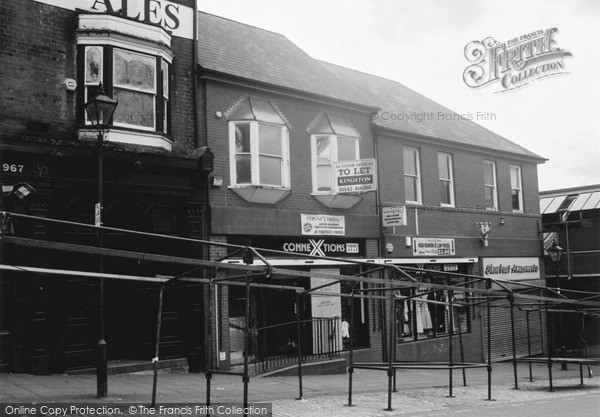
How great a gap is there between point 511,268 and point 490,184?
3.16 m

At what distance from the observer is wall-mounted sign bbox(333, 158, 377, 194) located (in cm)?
1680

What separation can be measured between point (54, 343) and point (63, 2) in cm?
700

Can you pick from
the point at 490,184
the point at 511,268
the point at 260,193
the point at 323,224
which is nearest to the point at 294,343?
the point at 323,224

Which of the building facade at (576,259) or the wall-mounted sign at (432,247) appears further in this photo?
the building facade at (576,259)

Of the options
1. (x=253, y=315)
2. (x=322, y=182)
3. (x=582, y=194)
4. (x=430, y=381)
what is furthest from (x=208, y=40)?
(x=582, y=194)

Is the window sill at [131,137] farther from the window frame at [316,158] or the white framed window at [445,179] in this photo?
the white framed window at [445,179]

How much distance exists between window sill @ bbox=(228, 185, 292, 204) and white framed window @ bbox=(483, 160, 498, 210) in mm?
9886

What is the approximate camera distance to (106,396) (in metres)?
10.3

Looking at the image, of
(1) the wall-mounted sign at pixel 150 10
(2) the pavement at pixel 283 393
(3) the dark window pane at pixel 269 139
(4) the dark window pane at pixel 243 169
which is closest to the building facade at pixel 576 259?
(2) the pavement at pixel 283 393

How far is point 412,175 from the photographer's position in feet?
69.0

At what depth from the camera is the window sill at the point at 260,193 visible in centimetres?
1603

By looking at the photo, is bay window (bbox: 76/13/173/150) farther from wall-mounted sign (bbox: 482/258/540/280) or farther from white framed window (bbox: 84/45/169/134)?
wall-mounted sign (bbox: 482/258/540/280)

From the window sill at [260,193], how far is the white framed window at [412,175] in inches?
215

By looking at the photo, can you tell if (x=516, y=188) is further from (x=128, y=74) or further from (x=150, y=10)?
(x=128, y=74)
